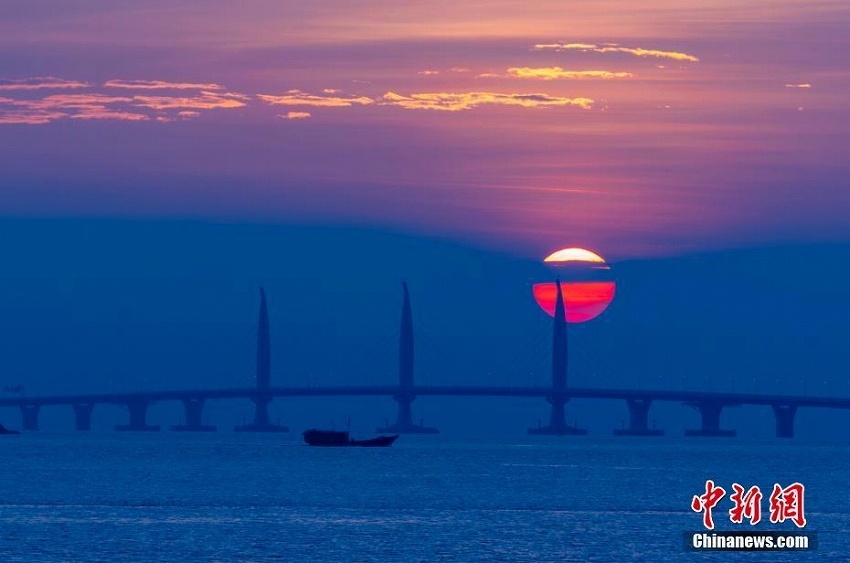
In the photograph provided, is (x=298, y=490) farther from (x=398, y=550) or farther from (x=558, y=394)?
(x=558, y=394)

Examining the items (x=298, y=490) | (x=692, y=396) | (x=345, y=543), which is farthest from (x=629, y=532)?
(x=692, y=396)

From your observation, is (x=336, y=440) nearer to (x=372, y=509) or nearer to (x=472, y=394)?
(x=472, y=394)

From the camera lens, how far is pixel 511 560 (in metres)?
57.9

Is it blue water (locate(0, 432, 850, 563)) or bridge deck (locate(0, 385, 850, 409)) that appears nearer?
blue water (locate(0, 432, 850, 563))

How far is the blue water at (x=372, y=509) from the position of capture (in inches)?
2394

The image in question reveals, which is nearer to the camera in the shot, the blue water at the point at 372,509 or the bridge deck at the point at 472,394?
the blue water at the point at 372,509

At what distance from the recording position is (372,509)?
81438 mm

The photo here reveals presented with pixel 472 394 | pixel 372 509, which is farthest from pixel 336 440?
pixel 372 509

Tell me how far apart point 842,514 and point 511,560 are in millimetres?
29151

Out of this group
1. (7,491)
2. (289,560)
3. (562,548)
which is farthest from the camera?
(7,491)

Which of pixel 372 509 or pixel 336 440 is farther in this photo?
pixel 336 440

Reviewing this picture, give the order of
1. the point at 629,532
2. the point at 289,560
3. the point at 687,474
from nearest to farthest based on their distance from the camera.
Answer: the point at 289,560, the point at 629,532, the point at 687,474

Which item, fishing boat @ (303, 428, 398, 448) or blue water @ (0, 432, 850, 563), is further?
fishing boat @ (303, 428, 398, 448)

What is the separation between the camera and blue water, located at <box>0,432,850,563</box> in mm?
60816
